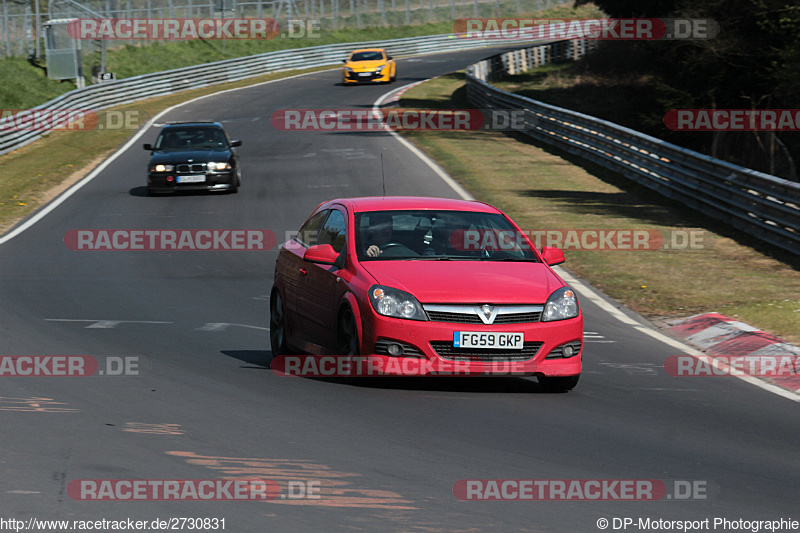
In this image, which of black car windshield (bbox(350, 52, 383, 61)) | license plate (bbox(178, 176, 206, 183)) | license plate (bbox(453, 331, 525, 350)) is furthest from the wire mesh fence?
license plate (bbox(453, 331, 525, 350))

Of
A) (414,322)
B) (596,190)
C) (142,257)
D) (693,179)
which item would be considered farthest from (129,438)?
(596,190)

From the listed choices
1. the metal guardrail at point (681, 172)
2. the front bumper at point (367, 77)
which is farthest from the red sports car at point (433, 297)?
the front bumper at point (367, 77)

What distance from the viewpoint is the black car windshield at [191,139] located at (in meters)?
27.3

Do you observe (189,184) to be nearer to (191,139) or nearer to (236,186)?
(236,186)

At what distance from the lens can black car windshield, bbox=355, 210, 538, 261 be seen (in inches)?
380

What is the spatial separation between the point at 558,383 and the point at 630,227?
11291 millimetres

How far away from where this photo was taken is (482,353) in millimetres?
8844

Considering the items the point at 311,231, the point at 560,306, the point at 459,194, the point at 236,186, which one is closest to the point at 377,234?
the point at 311,231

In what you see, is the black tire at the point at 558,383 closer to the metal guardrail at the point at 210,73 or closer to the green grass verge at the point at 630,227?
the green grass verge at the point at 630,227

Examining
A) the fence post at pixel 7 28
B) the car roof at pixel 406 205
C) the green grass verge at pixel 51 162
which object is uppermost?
the fence post at pixel 7 28

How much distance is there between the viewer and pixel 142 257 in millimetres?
18797

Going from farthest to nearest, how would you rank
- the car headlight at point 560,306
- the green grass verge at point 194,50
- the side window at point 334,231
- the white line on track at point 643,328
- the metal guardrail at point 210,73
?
the green grass verge at point 194,50 → the metal guardrail at point 210,73 → the side window at point 334,231 → the white line on track at point 643,328 → the car headlight at point 560,306

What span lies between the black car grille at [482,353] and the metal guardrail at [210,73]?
2923 cm

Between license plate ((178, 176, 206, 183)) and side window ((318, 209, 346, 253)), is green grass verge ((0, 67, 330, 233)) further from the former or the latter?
side window ((318, 209, 346, 253))
